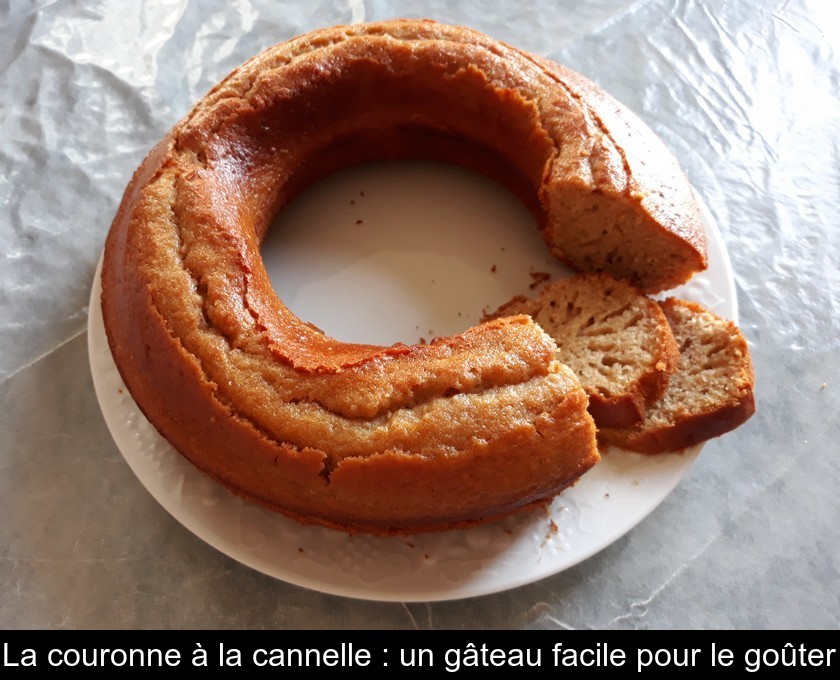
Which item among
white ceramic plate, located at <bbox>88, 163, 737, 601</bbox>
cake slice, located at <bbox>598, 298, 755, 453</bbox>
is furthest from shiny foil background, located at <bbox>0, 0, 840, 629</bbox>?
cake slice, located at <bbox>598, 298, 755, 453</bbox>

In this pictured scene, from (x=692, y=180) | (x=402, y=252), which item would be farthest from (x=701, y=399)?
(x=692, y=180)

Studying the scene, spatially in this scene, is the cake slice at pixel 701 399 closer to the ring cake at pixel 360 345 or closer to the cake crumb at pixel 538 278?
the ring cake at pixel 360 345

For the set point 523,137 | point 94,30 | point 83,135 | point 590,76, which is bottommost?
point 523,137

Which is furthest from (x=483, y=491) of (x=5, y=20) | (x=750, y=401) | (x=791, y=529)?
(x=5, y=20)

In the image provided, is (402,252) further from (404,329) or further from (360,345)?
(360,345)

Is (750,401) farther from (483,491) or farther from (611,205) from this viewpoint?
(483,491)
